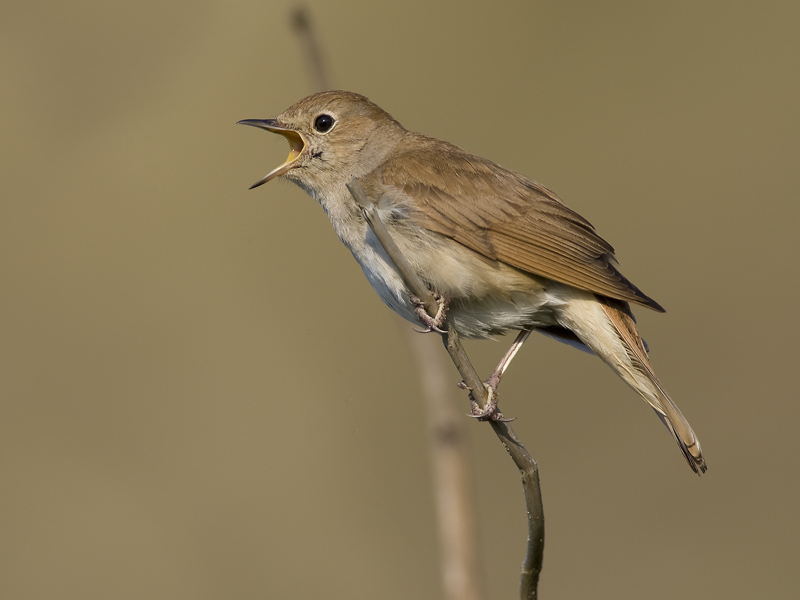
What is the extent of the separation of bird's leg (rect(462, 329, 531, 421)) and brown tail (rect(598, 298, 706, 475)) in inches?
14.6

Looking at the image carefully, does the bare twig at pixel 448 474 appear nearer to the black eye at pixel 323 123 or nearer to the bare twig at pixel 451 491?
the bare twig at pixel 451 491

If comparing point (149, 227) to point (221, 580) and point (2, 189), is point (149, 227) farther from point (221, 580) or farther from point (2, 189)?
point (221, 580)

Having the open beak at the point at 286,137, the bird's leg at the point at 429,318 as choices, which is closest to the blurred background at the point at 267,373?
the open beak at the point at 286,137

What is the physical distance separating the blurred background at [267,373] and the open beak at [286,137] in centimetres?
107

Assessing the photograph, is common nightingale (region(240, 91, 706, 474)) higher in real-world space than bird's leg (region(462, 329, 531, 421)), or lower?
higher

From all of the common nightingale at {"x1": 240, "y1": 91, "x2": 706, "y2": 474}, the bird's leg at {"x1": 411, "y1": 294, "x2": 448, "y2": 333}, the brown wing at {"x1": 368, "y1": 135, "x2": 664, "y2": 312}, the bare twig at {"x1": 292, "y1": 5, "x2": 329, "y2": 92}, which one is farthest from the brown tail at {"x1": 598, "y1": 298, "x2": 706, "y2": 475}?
the bare twig at {"x1": 292, "y1": 5, "x2": 329, "y2": 92}

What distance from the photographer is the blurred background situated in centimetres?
543

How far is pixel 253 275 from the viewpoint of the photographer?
19.6 feet

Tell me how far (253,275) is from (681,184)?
12.5 ft

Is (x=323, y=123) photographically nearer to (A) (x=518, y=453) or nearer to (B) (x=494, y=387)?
(B) (x=494, y=387)

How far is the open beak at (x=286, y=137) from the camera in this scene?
11.9ft

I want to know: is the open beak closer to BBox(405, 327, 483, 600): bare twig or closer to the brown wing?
the brown wing

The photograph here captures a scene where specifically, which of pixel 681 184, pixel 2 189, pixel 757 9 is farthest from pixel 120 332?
pixel 757 9

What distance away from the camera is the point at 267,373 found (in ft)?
19.6
